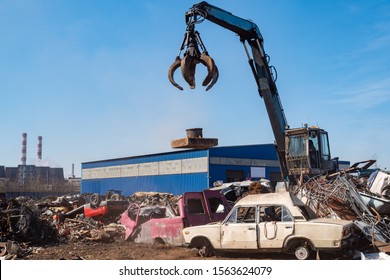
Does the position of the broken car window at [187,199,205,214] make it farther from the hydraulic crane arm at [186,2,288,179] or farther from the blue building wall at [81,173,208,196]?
the blue building wall at [81,173,208,196]

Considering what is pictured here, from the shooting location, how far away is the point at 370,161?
43.3 feet

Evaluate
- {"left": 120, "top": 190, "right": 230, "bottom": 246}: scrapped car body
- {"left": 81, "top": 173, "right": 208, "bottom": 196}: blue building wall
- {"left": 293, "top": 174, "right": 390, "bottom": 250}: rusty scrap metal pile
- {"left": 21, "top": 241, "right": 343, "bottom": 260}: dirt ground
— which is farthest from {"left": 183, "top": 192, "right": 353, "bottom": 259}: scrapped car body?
{"left": 81, "top": 173, "right": 208, "bottom": 196}: blue building wall

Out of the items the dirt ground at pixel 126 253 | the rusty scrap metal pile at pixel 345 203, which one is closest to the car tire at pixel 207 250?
the dirt ground at pixel 126 253

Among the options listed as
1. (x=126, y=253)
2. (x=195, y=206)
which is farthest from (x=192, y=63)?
(x=126, y=253)

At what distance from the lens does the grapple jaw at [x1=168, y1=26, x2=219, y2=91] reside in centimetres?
848

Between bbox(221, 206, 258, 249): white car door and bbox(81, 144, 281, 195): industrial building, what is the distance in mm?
15883

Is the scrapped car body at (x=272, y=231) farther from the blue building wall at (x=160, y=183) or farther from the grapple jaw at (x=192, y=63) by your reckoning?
the blue building wall at (x=160, y=183)

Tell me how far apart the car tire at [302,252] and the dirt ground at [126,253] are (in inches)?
6.2

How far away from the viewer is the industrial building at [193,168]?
24812mm

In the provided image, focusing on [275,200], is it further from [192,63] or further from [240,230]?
[192,63]

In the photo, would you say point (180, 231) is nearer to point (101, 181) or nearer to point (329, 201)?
point (329, 201)

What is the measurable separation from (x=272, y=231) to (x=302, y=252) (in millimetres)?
641

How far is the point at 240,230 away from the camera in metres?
7.49
